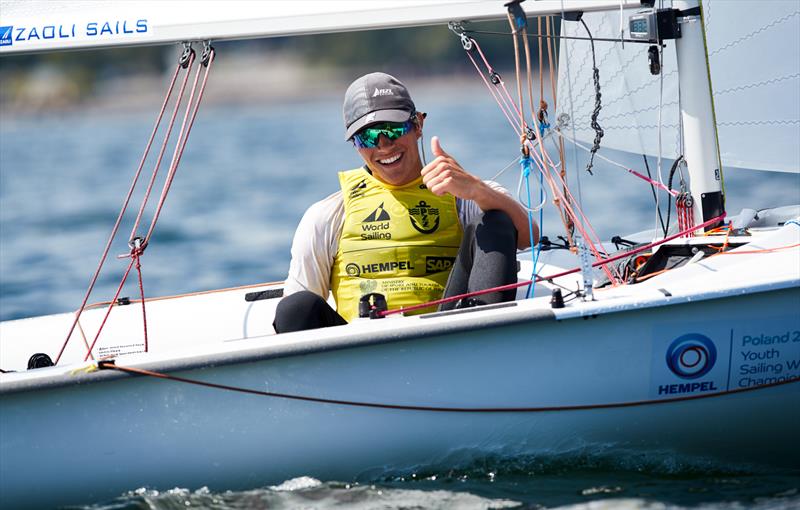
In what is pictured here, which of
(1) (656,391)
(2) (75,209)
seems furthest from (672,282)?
(2) (75,209)

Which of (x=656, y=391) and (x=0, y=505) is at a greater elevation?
(x=656, y=391)

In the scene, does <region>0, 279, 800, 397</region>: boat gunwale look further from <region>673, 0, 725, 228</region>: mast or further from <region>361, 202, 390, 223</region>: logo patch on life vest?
<region>673, 0, 725, 228</region>: mast

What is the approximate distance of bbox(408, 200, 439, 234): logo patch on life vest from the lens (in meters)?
3.10

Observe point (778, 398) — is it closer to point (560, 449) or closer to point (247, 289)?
point (560, 449)

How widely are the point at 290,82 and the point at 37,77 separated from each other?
5.02 meters

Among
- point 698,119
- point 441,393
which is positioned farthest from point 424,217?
point 698,119

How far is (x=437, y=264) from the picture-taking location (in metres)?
3.09

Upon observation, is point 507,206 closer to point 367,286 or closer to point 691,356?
point 367,286

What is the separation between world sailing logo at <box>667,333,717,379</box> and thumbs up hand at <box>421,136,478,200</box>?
0.60 metres

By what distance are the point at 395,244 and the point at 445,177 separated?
13.4 inches

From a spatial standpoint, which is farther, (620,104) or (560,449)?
(620,104)

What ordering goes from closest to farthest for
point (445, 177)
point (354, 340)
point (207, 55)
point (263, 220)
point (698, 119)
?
point (354, 340)
point (445, 177)
point (207, 55)
point (698, 119)
point (263, 220)

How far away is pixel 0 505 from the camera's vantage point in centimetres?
271

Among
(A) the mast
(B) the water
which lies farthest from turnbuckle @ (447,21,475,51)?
(B) the water
